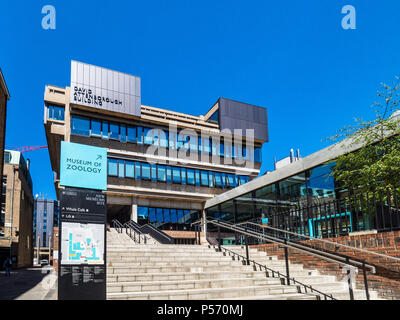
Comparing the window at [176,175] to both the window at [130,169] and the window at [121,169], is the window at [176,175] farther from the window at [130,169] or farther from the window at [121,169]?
the window at [121,169]

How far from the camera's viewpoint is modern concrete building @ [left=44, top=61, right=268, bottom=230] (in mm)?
30141

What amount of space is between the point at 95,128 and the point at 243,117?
15.4 m

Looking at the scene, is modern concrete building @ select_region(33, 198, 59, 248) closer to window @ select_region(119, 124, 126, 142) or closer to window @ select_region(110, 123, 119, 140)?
window @ select_region(119, 124, 126, 142)

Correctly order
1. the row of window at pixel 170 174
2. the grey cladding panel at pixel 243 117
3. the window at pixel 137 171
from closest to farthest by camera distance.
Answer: the row of window at pixel 170 174, the window at pixel 137 171, the grey cladding panel at pixel 243 117

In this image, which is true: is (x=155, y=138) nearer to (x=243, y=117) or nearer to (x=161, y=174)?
(x=161, y=174)

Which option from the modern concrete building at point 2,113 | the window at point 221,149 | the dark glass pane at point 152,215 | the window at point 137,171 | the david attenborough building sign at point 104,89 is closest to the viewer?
the modern concrete building at point 2,113

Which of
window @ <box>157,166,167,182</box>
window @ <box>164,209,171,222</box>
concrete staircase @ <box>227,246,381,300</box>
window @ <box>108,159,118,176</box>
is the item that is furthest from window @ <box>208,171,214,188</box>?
concrete staircase @ <box>227,246,381,300</box>

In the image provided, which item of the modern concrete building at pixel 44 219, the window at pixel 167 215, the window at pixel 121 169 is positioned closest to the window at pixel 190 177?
the window at pixel 167 215

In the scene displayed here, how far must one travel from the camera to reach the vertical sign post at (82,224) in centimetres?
682

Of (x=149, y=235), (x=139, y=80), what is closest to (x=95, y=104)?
(x=139, y=80)

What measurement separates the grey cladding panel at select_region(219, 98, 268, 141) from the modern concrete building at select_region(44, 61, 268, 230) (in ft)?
0.36

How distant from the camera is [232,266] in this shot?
443 inches

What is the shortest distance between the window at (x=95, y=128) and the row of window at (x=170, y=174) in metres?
2.31

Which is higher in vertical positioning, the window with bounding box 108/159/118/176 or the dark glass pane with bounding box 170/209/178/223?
the window with bounding box 108/159/118/176
